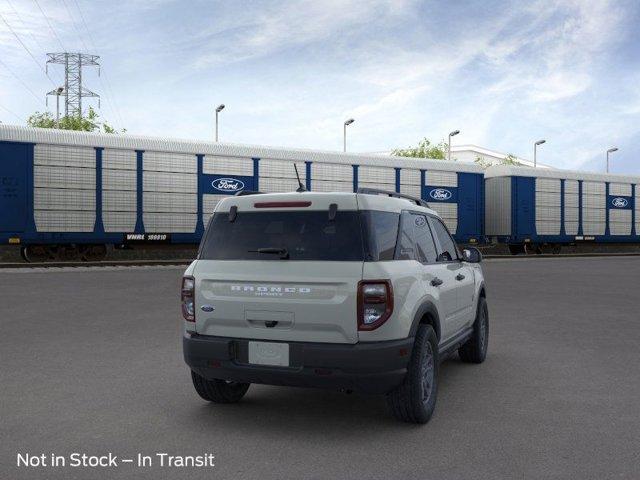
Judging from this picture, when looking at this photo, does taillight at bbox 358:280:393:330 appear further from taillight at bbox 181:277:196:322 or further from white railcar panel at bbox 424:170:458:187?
white railcar panel at bbox 424:170:458:187

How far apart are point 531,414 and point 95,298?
996 cm

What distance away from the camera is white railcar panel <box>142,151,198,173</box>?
74.4 feet

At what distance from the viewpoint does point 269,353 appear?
455 cm

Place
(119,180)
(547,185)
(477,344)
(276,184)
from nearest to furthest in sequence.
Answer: (477,344), (119,180), (276,184), (547,185)

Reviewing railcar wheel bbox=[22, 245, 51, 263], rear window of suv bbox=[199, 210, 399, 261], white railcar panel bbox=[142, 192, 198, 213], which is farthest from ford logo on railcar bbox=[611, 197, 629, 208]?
rear window of suv bbox=[199, 210, 399, 261]

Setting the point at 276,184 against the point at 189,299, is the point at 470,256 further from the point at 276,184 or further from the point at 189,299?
the point at 276,184

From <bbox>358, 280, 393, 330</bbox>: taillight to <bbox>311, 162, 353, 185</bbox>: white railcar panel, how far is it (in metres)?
21.2

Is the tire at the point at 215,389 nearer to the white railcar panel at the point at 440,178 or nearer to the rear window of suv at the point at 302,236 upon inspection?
the rear window of suv at the point at 302,236

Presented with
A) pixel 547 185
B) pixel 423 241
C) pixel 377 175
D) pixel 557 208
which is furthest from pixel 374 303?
pixel 557 208

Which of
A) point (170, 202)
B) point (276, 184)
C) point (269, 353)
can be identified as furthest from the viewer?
point (276, 184)

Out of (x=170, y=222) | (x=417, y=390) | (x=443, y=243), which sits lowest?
(x=417, y=390)

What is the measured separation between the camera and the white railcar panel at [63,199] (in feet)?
68.7

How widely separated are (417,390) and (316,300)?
1046 mm

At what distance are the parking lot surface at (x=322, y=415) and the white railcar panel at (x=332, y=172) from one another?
660 inches
